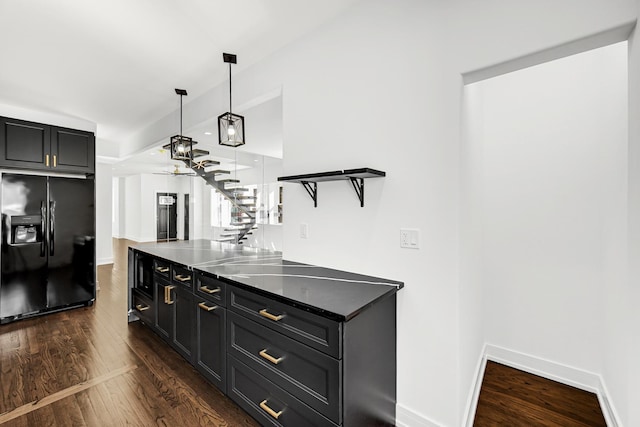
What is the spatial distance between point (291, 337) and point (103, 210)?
6.68m

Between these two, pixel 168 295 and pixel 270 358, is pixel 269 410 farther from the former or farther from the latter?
pixel 168 295

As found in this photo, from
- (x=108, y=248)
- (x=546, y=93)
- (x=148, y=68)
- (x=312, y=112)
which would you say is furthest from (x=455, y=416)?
(x=108, y=248)

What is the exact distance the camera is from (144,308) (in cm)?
305

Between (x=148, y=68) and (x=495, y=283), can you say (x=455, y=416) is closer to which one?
(x=495, y=283)

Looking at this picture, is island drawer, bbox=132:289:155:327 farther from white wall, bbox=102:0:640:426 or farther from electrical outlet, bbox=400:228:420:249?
electrical outlet, bbox=400:228:420:249

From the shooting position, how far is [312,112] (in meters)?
2.24

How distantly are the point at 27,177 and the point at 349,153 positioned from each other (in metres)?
3.96

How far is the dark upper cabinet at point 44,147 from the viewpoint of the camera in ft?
11.1

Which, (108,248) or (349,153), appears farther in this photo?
(108,248)

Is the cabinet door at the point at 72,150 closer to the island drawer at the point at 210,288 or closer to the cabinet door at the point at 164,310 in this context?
the cabinet door at the point at 164,310

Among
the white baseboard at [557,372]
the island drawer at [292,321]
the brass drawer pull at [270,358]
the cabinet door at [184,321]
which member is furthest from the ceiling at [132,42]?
the white baseboard at [557,372]

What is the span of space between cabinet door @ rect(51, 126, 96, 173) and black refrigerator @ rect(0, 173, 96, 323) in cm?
18

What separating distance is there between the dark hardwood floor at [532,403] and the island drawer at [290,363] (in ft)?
3.78

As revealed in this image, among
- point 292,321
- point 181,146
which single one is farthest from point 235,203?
point 292,321
